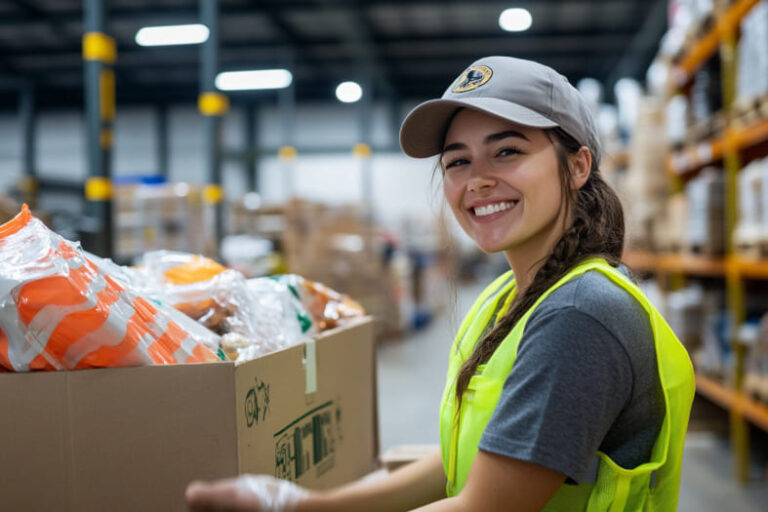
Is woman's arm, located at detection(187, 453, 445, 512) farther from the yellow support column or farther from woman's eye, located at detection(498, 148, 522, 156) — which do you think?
the yellow support column

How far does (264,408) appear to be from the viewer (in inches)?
52.7

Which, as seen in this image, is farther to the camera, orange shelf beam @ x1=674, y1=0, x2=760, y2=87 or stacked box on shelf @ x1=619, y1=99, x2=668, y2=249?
stacked box on shelf @ x1=619, y1=99, x2=668, y2=249

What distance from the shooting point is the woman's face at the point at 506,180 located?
1.27 m

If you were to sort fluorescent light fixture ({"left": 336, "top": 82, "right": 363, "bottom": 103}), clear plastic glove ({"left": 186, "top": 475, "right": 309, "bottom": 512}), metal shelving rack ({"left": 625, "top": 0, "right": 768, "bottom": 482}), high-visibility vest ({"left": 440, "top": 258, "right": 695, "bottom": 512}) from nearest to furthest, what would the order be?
clear plastic glove ({"left": 186, "top": 475, "right": 309, "bottom": 512}) → high-visibility vest ({"left": 440, "top": 258, "right": 695, "bottom": 512}) → metal shelving rack ({"left": 625, "top": 0, "right": 768, "bottom": 482}) → fluorescent light fixture ({"left": 336, "top": 82, "right": 363, "bottom": 103})

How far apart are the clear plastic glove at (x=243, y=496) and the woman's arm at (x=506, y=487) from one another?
0.82 ft

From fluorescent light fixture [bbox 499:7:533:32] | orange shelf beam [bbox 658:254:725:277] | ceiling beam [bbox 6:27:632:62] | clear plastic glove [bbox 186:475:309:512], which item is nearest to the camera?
clear plastic glove [bbox 186:475:309:512]

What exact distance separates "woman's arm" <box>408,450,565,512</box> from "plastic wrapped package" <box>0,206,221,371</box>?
2.02 ft

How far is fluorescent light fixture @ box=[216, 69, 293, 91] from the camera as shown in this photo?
46.1 feet

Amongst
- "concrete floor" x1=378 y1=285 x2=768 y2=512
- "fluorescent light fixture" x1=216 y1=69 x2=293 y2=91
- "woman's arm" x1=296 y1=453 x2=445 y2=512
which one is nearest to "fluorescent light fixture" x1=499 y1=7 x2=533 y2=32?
"fluorescent light fixture" x1=216 y1=69 x2=293 y2=91

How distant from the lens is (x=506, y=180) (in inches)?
50.8

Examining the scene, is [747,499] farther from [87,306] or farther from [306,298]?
[87,306]

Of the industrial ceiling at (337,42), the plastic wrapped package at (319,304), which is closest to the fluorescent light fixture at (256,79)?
the industrial ceiling at (337,42)

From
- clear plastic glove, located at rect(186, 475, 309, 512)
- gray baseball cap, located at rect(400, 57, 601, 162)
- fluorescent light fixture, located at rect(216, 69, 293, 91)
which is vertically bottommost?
clear plastic glove, located at rect(186, 475, 309, 512)

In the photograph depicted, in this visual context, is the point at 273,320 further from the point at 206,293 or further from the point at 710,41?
the point at 710,41
